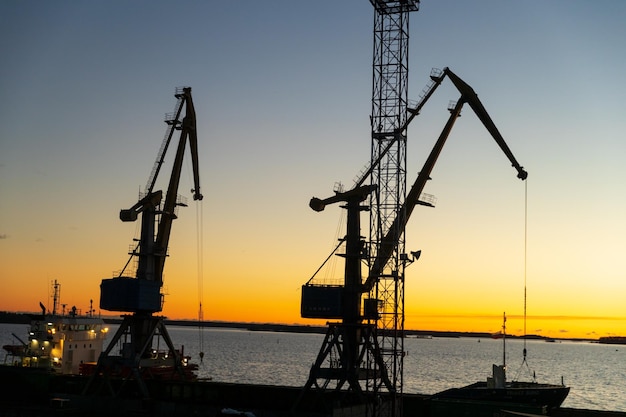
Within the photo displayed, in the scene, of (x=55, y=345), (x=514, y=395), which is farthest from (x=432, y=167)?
(x=55, y=345)

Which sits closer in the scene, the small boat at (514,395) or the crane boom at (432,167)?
the crane boom at (432,167)

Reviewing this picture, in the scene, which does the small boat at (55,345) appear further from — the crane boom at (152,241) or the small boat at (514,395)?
the small boat at (514,395)

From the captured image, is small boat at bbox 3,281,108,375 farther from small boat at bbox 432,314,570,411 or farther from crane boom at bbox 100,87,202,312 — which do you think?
small boat at bbox 432,314,570,411

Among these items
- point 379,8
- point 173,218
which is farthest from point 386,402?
point 379,8

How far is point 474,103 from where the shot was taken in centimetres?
6506

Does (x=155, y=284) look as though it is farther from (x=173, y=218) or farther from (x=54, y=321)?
(x=54, y=321)

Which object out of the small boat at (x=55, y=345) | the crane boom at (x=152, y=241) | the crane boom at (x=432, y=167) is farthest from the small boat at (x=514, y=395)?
the small boat at (x=55, y=345)

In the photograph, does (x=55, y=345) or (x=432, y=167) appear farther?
(x=55, y=345)

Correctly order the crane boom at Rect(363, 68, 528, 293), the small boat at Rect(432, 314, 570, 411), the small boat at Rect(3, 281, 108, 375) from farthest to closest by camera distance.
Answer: the small boat at Rect(3, 281, 108, 375), the small boat at Rect(432, 314, 570, 411), the crane boom at Rect(363, 68, 528, 293)

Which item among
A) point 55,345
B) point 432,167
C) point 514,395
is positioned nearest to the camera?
point 514,395

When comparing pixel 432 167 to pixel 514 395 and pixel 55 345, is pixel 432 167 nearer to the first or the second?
pixel 514 395

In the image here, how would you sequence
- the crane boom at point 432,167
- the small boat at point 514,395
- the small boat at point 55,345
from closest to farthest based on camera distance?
1. the crane boom at point 432,167
2. the small boat at point 514,395
3. the small boat at point 55,345

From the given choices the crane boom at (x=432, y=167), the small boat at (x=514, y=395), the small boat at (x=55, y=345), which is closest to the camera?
the crane boom at (x=432, y=167)

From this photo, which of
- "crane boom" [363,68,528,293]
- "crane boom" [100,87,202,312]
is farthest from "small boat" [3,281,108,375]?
"crane boom" [363,68,528,293]
